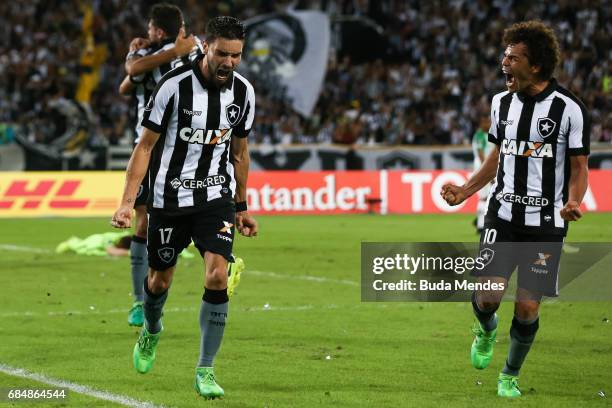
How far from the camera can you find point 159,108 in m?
7.07

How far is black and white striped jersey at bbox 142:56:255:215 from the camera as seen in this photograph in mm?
7090

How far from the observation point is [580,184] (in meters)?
7.05

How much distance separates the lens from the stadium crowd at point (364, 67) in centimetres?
3019

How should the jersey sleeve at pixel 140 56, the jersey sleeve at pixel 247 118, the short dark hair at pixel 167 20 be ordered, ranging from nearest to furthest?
the jersey sleeve at pixel 247 118, the jersey sleeve at pixel 140 56, the short dark hair at pixel 167 20

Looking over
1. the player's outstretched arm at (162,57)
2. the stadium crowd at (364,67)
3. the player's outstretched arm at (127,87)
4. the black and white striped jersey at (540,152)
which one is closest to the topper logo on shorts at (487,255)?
the black and white striped jersey at (540,152)

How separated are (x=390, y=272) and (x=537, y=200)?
993mm

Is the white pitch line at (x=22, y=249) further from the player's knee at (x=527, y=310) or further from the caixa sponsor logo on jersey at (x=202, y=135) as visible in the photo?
the player's knee at (x=527, y=310)

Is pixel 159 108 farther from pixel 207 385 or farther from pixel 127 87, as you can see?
Answer: pixel 127 87

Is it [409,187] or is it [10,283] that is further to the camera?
[409,187]

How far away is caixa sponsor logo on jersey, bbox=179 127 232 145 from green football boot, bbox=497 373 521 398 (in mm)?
2250

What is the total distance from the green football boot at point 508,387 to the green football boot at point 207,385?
66.0 inches

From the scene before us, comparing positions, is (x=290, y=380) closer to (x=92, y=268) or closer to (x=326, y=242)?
(x=92, y=268)

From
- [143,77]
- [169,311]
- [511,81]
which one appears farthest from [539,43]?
[169,311]

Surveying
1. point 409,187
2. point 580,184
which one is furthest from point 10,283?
point 409,187
